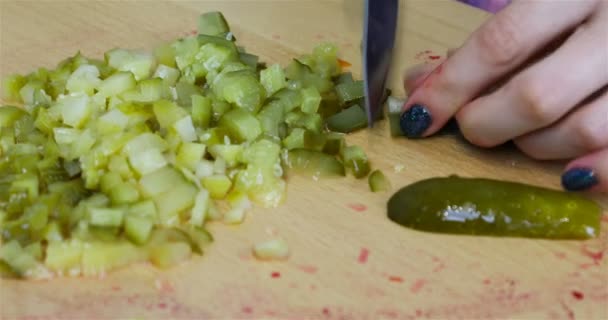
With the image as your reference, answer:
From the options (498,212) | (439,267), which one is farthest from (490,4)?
(439,267)

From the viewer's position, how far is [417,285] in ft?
3.97

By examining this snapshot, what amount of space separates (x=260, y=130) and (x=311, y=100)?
0.14 meters

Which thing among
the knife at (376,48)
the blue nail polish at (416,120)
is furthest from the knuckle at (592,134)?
the knife at (376,48)

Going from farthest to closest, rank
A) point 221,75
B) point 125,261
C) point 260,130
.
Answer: point 221,75, point 260,130, point 125,261

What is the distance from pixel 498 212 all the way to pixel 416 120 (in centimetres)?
27

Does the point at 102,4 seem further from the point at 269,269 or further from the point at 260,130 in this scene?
the point at 269,269

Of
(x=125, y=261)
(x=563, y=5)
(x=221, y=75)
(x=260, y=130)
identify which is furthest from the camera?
(x=221, y=75)

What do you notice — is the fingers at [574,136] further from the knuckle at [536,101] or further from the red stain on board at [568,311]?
the red stain on board at [568,311]

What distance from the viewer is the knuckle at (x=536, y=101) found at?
1323 mm

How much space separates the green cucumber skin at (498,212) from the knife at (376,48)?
10.0 inches

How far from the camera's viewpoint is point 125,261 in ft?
4.03

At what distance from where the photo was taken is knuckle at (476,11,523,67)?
135 cm

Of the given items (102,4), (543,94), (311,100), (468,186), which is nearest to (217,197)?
(311,100)

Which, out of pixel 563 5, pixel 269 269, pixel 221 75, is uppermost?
pixel 563 5
